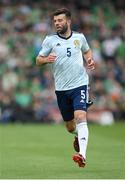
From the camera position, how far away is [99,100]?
27.0 m

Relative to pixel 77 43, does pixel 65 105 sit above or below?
below

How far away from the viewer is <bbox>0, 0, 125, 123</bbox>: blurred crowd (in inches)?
1017

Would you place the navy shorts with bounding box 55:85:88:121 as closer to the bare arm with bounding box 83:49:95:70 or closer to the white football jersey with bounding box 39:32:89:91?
the white football jersey with bounding box 39:32:89:91

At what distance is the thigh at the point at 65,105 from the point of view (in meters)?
13.3

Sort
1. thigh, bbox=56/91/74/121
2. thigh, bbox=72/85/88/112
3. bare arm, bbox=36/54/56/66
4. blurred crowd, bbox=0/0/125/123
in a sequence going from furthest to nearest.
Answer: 1. blurred crowd, bbox=0/0/125/123
2. thigh, bbox=56/91/74/121
3. thigh, bbox=72/85/88/112
4. bare arm, bbox=36/54/56/66

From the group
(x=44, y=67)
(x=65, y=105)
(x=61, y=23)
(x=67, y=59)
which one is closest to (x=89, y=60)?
(x=67, y=59)

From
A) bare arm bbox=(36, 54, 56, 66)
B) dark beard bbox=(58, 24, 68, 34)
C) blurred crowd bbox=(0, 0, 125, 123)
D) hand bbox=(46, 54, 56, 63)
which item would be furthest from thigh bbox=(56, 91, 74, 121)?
blurred crowd bbox=(0, 0, 125, 123)

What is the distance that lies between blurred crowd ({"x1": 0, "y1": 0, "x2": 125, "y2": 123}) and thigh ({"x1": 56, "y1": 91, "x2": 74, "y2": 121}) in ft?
37.6

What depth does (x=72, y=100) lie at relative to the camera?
43.4 ft

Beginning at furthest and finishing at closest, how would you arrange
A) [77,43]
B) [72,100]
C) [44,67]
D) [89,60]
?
1. [44,67]
2. [72,100]
3. [77,43]
4. [89,60]

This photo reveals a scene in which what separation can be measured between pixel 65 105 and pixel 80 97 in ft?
2.12

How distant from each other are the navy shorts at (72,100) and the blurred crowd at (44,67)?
11.6m

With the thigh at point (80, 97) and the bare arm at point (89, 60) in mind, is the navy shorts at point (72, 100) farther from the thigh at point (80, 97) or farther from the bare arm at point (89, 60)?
the bare arm at point (89, 60)

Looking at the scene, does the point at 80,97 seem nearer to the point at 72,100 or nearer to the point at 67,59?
the point at 72,100
